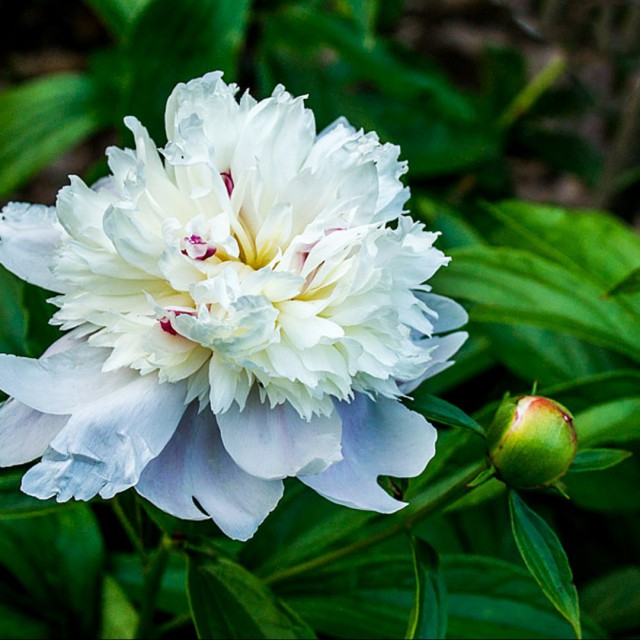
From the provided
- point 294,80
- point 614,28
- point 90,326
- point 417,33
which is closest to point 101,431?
point 90,326

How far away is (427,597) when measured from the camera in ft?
2.36

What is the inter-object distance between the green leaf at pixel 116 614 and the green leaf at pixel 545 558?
467mm

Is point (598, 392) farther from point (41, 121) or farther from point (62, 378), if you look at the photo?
point (41, 121)

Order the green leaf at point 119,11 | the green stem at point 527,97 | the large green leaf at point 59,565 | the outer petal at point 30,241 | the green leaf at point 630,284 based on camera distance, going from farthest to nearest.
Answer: the green stem at point 527,97 → the green leaf at point 119,11 → the large green leaf at point 59,565 → the green leaf at point 630,284 → the outer petal at point 30,241

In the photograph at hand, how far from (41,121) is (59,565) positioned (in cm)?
83

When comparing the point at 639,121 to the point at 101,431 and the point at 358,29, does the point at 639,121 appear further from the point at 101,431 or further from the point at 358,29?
the point at 101,431

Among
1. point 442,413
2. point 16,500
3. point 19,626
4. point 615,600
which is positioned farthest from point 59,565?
point 615,600

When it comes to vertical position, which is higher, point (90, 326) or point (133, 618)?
point (90, 326)

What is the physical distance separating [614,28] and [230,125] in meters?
1.36

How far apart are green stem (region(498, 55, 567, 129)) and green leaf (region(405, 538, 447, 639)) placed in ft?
4.71

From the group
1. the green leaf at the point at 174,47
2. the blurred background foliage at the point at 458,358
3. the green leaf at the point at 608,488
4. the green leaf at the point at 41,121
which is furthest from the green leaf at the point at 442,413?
the green leaf at the point at 41,121

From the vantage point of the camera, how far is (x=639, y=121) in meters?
1.63

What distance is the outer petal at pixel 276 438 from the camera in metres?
0.59

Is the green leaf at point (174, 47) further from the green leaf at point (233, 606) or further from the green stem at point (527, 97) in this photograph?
the green stem at point (527, 97)
